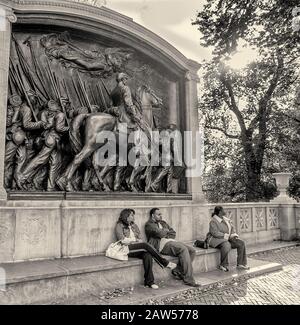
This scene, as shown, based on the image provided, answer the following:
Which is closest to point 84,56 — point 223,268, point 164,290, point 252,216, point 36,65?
point 36,65

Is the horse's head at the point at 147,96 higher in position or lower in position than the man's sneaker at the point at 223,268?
higher

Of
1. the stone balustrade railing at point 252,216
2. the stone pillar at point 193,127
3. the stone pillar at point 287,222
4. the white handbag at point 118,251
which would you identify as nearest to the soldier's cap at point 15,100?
the white handbag at point 118,251

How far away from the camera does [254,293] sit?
5.99m

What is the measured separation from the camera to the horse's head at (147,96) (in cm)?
888

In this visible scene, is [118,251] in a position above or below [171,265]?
above

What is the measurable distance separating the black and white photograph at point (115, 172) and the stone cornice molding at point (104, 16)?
0.03 metres

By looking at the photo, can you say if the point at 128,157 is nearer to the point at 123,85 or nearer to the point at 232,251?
the point at 123,85

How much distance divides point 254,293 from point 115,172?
3927 millimetres

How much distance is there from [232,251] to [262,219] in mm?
4932

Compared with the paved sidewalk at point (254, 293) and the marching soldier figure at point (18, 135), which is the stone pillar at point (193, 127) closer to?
the paved sidewalk at point (254, 293)

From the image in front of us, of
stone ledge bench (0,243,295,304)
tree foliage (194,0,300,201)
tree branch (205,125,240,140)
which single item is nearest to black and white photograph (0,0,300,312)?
stone ledge bench (0,243,295,304)

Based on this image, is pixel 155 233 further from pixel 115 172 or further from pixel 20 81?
pixel 20 81

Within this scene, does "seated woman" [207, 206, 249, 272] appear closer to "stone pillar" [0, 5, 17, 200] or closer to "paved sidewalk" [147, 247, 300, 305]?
"paved sidewalk" [147, 247, 300, 305]
